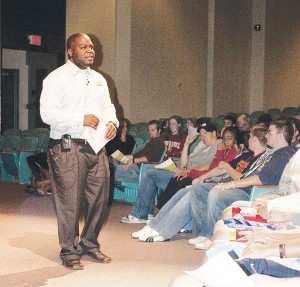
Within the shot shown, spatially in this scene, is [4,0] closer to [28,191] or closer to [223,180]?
[28,191]

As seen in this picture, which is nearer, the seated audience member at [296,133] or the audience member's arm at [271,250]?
the audience member's arm at [271,250]

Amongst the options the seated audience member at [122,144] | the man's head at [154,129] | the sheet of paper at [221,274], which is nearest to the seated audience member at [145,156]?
the man's head at [154,129]

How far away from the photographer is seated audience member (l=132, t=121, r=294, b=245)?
5.46 metres

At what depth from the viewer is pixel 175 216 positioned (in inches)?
243

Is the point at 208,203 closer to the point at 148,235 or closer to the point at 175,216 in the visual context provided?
the point at 175,216

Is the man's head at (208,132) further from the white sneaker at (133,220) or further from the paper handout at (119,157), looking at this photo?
the paper handout at (119,157)

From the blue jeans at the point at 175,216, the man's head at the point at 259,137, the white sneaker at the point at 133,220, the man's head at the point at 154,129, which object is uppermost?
the man's head at the point at 259,137

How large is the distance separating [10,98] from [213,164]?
41.7 ft

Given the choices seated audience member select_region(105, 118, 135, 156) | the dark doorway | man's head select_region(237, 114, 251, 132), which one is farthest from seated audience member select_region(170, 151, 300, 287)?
the dark doorway

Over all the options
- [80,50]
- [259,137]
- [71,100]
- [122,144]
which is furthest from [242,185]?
[122,144]

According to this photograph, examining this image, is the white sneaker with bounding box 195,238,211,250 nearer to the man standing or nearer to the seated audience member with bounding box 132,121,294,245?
the seated audience member with bounding box 132,121,294,245

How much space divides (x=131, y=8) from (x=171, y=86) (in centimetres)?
225

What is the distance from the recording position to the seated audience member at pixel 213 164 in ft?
22.2

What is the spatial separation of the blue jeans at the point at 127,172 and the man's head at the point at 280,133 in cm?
319
